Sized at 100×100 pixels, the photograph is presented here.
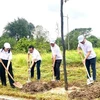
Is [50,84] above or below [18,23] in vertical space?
below

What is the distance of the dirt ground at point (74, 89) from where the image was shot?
7430 mm

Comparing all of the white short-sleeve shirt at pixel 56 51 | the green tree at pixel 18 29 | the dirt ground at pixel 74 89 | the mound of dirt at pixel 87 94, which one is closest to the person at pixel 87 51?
the dirt ground at pixel 74 89

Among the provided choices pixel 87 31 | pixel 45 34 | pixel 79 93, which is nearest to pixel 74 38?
pixel 45 34

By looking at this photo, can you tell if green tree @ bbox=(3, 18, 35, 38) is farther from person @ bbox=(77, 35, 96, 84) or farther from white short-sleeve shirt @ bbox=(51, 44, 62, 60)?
person @ bbox=(77, 35, 96, 84)

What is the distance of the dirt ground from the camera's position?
7.43 metres

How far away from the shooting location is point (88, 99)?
7219 millimetres

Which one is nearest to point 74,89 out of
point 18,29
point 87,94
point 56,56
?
point 87,94

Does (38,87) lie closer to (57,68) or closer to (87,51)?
(87,51)

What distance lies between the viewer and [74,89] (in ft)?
28.9

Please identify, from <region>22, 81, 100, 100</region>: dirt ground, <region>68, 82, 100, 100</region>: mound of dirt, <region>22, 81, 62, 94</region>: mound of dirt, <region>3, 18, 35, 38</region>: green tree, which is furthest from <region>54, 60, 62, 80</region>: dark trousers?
<region>3, 18, 35, 38</region>: green tree

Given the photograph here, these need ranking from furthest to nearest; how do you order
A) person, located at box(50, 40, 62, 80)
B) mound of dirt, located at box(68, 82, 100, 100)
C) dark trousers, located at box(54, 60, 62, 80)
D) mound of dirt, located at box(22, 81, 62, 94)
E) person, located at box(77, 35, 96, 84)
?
dark trousers, located at box(54, 60, 62, 80)
person, located at box(50, 40, 62, 80)
person, located at box(77, 35, 96, 84)
mound of dirt, located at box(22, 81, 62, 94)
mound of dirt, located at box(68, 82, 100, 100)

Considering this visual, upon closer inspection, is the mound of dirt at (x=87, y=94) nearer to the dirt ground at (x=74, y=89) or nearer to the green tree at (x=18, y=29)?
the dirt ground at (x=74, y=89)

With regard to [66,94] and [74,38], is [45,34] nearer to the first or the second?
[74,38]

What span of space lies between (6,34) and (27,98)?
5207cm
